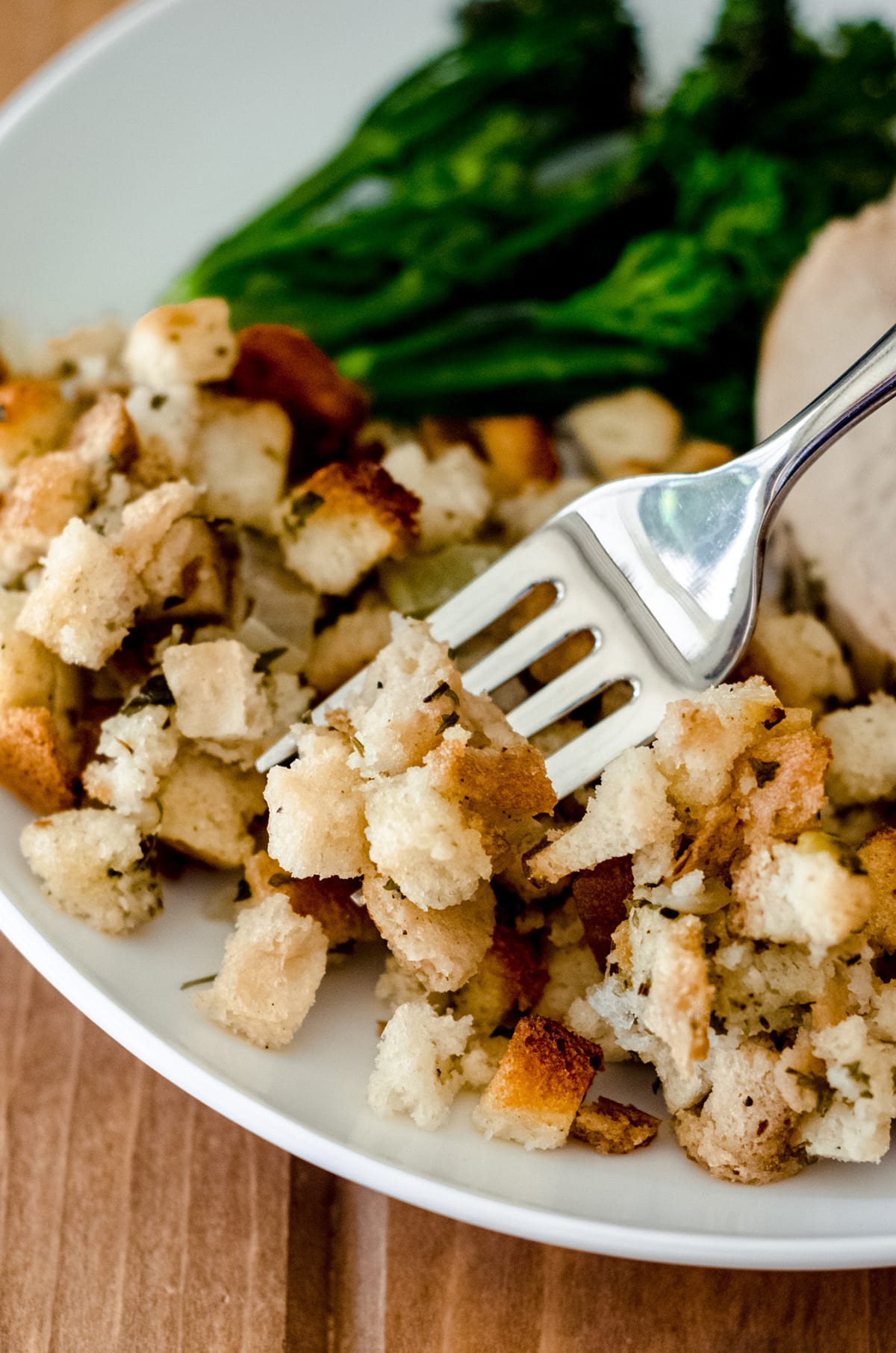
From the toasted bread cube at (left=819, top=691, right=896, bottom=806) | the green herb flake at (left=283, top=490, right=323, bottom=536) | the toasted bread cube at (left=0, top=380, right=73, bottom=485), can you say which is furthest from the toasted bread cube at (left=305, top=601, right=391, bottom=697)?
the toasted bread cube at (left=819, top=691, right=896, bottom=806)

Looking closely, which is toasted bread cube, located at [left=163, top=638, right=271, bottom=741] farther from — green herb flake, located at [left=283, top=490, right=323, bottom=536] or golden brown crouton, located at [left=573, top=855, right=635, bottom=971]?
golden brown crouton, located at [left=573, top=855, right=635, bottom=971]

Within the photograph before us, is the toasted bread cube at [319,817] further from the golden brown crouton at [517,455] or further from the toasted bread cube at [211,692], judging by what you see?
the golden brown crouton at [517,455]

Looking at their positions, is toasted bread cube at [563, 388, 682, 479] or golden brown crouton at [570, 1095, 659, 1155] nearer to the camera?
golden brown crouton at [570, 1095, 659, 1155]

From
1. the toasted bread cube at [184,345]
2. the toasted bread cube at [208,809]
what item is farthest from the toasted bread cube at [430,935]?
the toasted bread cube at [184,345]

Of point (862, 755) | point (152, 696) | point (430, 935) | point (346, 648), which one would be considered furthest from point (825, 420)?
point (152, 696)

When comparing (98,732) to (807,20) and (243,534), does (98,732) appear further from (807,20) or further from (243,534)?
(807,20)

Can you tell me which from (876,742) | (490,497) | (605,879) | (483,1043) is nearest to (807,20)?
(490,497)
